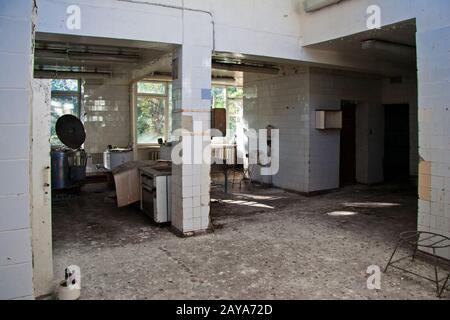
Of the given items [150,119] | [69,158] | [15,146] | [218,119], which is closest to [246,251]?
[218,119]

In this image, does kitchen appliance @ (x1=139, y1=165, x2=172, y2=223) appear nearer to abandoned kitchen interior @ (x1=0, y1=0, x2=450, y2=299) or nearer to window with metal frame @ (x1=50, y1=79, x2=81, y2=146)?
abandoned kitchen interior @ (x1=0, y1=0, x2=450, y2=299)

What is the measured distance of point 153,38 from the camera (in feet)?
15.4

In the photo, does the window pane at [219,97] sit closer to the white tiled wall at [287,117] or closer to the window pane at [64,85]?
the white tiled wall at [287,117]

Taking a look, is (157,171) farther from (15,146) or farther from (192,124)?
(15,146)

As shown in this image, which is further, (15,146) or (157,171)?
(157,171)

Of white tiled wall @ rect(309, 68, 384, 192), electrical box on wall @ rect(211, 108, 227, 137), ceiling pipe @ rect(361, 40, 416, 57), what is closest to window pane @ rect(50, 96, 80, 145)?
electrical box on wall @ rect(211, 108, 227, 137)

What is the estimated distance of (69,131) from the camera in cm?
759

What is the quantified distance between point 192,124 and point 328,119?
3764 millimetres

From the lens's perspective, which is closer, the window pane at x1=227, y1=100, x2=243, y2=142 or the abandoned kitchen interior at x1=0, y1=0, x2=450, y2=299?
the abandoned kitchen interior at x1=0, y1=0, x2=450, y2=299

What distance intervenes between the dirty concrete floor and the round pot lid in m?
1.32

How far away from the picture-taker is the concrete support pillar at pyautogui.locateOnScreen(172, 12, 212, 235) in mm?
4949

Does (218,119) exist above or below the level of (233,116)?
below

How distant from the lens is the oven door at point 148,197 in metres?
5.50

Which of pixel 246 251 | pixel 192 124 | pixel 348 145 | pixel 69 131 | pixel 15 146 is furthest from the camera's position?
pixel 348 145
